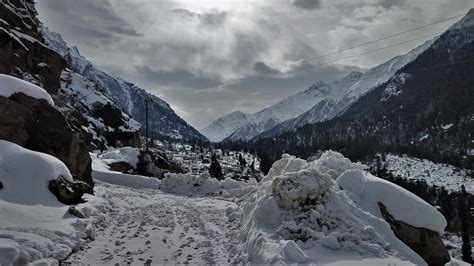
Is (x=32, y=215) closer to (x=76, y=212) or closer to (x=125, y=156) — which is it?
(x=76, y=212)

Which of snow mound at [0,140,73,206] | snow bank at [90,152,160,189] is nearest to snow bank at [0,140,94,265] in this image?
snow mound at [0,140,73,206]

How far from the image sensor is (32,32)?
56.9 metres

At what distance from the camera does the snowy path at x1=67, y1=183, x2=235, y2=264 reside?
1148 cm

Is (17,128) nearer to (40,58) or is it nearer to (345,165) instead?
(345,165)

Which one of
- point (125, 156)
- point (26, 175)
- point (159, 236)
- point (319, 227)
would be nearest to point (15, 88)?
point (26, 175)

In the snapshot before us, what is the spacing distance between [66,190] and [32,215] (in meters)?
3.38

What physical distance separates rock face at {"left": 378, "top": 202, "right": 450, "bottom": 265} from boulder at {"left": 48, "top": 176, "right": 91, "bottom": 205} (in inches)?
493

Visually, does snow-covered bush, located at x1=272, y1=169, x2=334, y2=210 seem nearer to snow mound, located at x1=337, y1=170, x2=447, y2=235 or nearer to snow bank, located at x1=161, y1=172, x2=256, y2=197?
snow mound, located at x1=337, y1=170, x2=447, y2=235

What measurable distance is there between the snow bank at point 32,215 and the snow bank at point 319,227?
5.38 metres

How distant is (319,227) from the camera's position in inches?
465

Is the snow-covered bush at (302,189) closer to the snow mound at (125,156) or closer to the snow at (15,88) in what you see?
the snow at (15,88)

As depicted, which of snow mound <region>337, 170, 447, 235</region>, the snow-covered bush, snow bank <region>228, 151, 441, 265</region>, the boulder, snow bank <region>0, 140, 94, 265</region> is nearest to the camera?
snow bank <region>0, 140, 94, 265</region>

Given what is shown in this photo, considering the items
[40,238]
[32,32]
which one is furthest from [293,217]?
[32,32]

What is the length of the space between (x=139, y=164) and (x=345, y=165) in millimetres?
37073
